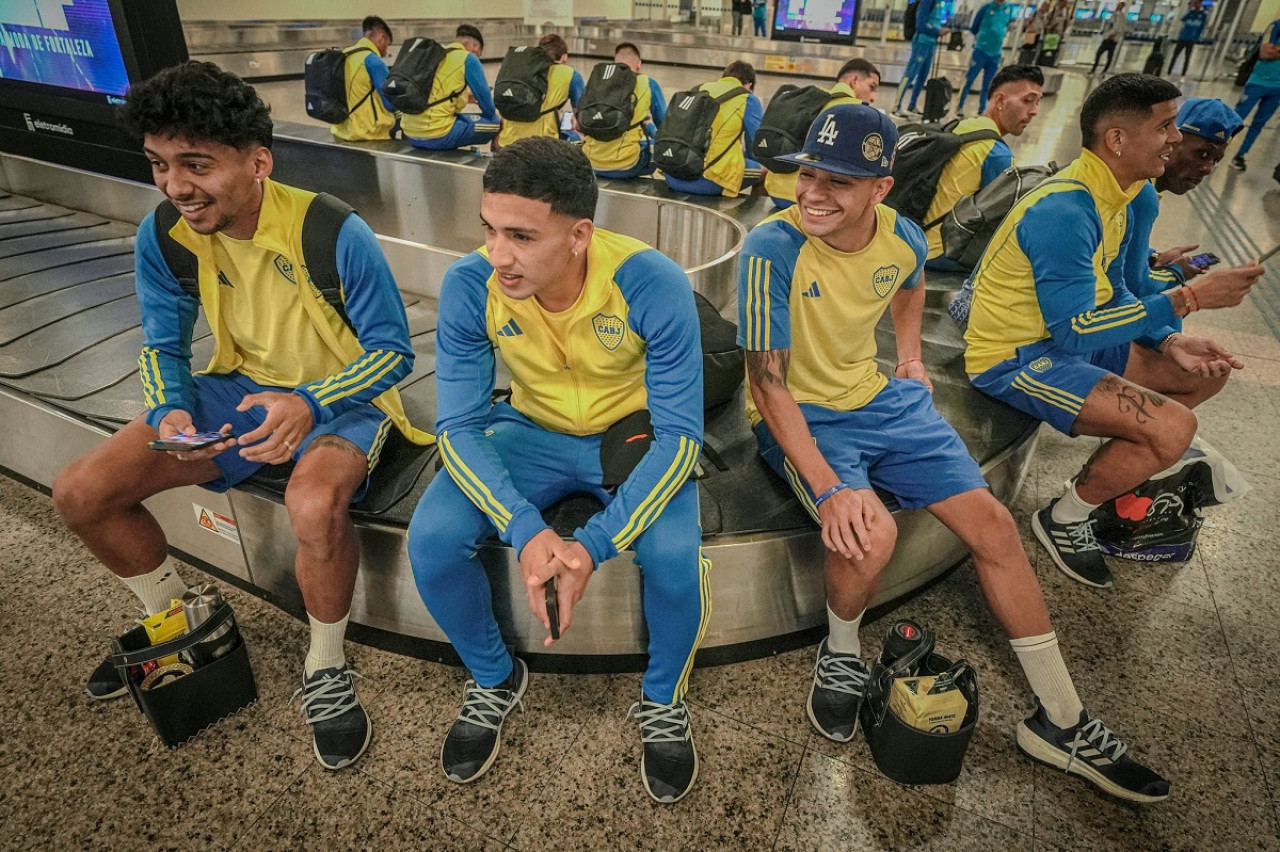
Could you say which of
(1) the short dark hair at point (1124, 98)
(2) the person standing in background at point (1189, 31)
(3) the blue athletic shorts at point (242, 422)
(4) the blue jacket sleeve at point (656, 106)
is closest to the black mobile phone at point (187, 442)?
(3) the blue athletic shorts at point (242, 422)

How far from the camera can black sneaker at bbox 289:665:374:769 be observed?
188cm

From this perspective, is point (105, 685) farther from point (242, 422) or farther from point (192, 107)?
point (192, 107)

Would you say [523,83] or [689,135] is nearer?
[689,135]

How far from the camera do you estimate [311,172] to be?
7.13 m

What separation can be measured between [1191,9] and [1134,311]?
23835 millimetres

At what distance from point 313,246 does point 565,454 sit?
3.00ft

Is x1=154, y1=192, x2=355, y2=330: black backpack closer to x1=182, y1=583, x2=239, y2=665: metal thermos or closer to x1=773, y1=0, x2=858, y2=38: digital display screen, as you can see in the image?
x1=182, y1=583, x2=239, y2=665: metal thermos

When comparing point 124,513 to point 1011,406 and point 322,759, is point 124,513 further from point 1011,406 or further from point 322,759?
point 1011,406

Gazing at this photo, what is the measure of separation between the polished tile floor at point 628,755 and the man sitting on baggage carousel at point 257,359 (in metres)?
0.16

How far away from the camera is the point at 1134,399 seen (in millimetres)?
2404

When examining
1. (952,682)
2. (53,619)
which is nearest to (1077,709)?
(952,682)

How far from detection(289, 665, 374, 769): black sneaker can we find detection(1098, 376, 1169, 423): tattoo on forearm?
267cm

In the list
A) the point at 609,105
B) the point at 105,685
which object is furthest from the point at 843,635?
the point at 609,105

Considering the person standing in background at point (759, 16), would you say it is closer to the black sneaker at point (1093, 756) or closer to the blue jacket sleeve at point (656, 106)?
the blue jacket sleeve at point (656, 106)
